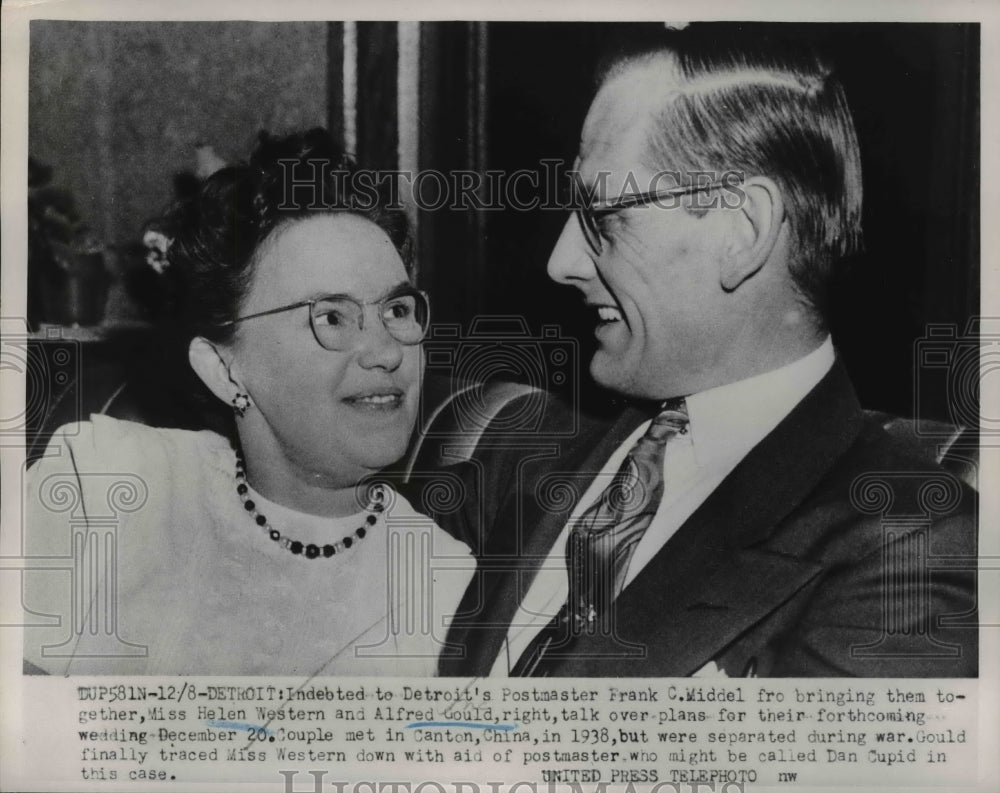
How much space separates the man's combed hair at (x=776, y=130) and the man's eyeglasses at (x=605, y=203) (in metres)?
0.03

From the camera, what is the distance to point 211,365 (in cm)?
174

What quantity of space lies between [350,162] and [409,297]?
246 mm

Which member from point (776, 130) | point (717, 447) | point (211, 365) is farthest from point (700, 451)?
point (211, 365)

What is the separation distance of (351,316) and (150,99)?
1.67 feet

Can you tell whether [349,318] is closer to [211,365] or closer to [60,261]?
[211,365]

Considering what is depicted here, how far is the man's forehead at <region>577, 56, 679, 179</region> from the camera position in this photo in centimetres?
170

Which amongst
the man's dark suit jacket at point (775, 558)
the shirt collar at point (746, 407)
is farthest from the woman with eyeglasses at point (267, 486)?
the shirt collar at point (746, 407)

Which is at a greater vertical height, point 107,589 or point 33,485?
point 33,485

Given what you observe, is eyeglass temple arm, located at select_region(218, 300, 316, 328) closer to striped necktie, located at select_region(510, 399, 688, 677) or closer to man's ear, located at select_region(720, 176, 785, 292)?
striped necktie, located at select_region(510, 399, 688, 677)

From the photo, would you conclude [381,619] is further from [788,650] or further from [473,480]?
[788,650]

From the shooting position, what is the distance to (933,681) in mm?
1747

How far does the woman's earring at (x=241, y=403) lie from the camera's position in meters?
1.74

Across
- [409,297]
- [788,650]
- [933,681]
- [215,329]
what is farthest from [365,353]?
[933,681]

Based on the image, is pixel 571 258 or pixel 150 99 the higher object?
pixel 150 99
